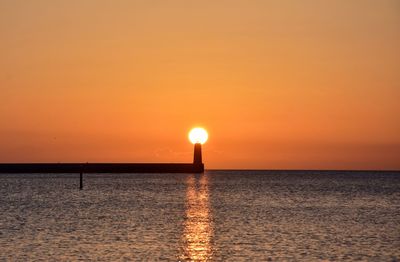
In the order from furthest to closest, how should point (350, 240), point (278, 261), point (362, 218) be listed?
point (362, 218) < point (350, 240) < point (278, 261)

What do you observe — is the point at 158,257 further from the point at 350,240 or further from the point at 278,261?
the point at 350,240

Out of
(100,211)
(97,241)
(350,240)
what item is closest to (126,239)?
(97,241)

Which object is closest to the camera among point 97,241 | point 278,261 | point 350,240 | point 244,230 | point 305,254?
point 278,261

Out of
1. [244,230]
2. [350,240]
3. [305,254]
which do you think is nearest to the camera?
[305,254]

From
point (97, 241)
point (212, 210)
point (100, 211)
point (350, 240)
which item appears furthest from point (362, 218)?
point (97, 241)

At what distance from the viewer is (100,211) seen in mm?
73812

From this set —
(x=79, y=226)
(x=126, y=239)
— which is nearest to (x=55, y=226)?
(x=79, y=226)

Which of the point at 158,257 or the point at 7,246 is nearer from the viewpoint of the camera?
the point at 158,257

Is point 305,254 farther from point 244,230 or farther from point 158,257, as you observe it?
point 244,230

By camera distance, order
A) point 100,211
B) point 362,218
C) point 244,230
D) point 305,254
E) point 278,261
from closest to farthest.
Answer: point 278,261 < point 305,254 < point 244,230 < point 362,218 < point 100,211

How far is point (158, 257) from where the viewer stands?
126ft

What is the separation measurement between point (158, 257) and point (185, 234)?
11757 mm

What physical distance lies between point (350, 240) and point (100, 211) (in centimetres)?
3255

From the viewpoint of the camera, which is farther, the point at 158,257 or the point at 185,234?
the point at 185,234
